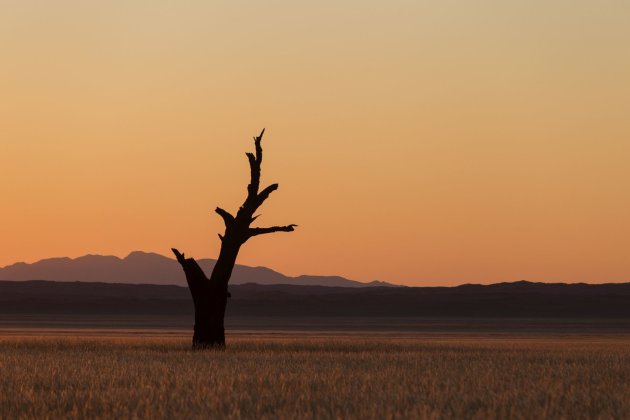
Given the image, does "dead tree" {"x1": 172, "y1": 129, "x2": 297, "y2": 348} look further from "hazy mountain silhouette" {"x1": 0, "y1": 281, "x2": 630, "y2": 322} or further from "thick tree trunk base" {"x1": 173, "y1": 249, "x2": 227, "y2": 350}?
"hazy mountain silhouette" {"x1": 0, "y1": 281, "x2": 630, "y2": 322}

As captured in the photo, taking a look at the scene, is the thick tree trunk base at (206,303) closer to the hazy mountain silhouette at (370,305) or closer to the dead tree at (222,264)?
the dead tree at (222,264)

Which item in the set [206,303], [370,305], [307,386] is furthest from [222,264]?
[370,305]

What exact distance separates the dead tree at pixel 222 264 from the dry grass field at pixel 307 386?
4.72 m

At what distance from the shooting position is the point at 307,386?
21.9 meters

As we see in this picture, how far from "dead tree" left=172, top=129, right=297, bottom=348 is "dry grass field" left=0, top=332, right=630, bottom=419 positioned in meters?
4.72

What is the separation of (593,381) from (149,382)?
9034 millimetres

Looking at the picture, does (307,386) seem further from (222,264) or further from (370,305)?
(370,305)

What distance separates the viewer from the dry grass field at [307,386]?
1831cm

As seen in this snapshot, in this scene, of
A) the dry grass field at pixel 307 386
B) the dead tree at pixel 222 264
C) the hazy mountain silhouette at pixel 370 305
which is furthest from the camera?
the hazy mountain silhouette at pixel 370 305

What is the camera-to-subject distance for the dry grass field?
18.3 metres

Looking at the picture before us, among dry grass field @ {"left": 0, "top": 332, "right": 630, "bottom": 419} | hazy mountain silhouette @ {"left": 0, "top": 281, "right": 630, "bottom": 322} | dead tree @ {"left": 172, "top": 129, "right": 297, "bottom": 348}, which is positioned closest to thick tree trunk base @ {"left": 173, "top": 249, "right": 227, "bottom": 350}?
dead tree @ {"left": 172, "top": 129, "right": 297, "bottom": 348}

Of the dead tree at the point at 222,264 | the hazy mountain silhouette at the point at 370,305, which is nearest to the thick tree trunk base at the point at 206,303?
the dead tree at the point at 222,264

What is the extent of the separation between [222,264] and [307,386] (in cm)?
1830

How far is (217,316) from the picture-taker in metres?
40.3
